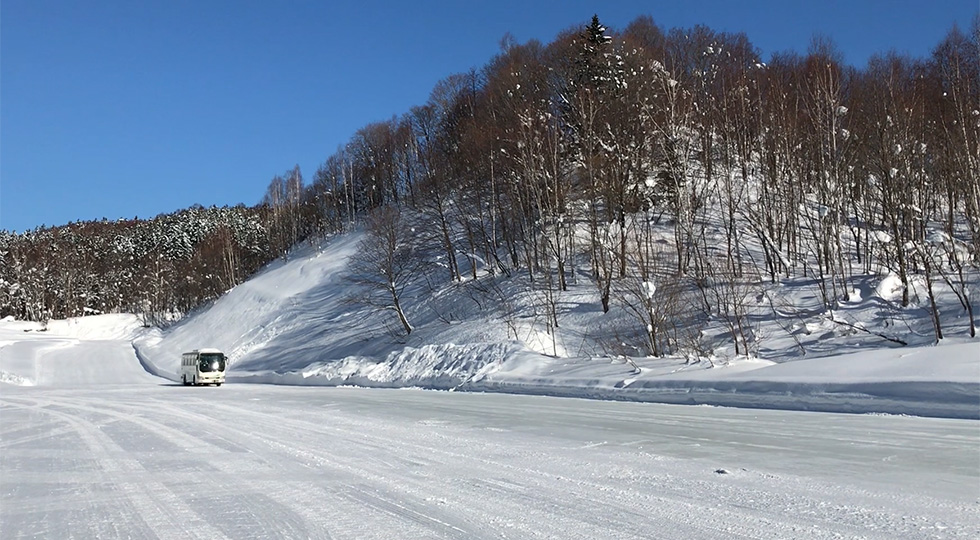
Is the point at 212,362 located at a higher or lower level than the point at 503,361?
higher

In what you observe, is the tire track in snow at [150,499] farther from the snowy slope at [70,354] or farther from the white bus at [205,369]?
the snowy slope at [70,354]

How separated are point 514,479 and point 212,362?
3790 cm

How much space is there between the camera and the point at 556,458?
29.6 ft

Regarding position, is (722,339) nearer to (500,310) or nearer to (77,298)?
(500,310)

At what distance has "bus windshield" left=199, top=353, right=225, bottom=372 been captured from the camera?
4125 cm

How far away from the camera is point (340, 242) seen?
78.8 metres

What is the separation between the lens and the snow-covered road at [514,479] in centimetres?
584

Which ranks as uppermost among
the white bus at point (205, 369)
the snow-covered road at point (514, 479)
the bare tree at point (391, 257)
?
the bare tree at point (391, 257)

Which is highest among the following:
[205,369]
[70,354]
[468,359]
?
[70,354]

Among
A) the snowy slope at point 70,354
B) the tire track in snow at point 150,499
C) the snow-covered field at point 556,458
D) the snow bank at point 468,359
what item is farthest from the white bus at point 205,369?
the tire track in snow at point 150,499

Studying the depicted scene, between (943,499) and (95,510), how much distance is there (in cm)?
794

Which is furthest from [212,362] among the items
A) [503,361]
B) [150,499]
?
[150,499]

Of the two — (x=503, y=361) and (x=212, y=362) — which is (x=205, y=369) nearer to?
(x=212, y=362)

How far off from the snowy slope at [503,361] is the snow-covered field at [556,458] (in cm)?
10
